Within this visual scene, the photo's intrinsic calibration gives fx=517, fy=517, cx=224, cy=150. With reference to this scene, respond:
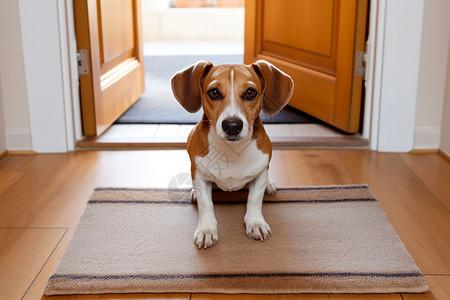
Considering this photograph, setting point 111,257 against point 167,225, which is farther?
point 167,225

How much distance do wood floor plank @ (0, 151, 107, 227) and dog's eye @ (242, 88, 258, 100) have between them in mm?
632

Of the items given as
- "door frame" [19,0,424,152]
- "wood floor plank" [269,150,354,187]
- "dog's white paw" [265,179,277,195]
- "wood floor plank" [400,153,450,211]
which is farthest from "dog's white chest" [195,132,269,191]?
"door frame" [19,0,424,152]

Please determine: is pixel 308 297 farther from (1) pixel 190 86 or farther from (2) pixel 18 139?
(2) pixel 18 139

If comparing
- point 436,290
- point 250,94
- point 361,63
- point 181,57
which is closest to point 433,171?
point 361,63

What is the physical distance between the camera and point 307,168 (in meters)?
1.91

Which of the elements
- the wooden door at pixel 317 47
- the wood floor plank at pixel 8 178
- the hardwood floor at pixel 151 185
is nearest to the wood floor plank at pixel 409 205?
the hardwood floor at pixel 151 185

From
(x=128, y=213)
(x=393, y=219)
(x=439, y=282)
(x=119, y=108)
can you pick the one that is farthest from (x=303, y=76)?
(x=439, y=282)

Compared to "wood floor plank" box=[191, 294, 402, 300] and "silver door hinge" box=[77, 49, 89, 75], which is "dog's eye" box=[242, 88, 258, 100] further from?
"silver door hinge" box=[77, 49, 89, 75]

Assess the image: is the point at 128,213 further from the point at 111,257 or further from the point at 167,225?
the point at 111,257

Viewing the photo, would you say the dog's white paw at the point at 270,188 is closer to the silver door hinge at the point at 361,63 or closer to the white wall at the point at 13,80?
the silver door hinge at the point at 361,63

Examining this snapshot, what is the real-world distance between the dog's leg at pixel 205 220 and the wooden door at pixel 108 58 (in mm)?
920

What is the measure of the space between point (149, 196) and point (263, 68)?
1.85 feet

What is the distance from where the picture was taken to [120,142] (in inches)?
84.5

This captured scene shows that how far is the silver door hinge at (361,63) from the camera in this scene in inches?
82.3
